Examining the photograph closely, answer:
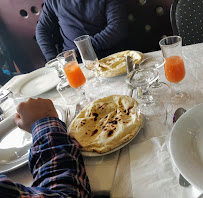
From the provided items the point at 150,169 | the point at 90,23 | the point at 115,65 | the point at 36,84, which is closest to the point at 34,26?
the point at 90,23

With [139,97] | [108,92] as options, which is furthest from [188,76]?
[108,92]

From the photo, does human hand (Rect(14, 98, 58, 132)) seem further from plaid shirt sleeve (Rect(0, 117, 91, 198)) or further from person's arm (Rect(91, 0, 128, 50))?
person's arm (Rect(91, 0, 128, 50))

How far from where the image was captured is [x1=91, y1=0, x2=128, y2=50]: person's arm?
1.47 meters

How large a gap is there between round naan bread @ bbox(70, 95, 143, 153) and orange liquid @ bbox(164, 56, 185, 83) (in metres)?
0.16

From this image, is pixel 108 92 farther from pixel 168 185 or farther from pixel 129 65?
pixel 168 185

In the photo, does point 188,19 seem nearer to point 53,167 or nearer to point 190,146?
point 190,146

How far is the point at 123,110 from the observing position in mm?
635

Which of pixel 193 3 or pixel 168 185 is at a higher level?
pixel 193 3

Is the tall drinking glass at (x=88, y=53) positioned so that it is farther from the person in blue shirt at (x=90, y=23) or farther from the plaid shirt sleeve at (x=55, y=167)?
the person in blue shirt at (x=90, y=23)

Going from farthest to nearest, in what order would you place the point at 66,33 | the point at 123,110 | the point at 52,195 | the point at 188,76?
the point at 66,33 → the point at 188,76 → the point at 123,110 → the point at 52,195

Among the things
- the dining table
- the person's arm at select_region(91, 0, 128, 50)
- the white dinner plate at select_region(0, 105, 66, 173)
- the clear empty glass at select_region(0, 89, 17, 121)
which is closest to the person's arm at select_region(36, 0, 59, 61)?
the person's arm at select_region(91, 0, 128, 50)

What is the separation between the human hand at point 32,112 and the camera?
66cm

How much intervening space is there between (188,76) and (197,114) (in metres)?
0.29

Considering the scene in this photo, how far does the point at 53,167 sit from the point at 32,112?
232 millimetres
